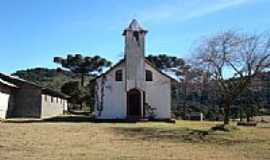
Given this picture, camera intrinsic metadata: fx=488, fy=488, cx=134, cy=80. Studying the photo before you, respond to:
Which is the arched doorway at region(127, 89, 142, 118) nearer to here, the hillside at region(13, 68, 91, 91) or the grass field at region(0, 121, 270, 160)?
the grass field at region(0, 121, 270, 160)

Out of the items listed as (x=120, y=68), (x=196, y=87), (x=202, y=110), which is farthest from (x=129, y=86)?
(x=202, y=110)

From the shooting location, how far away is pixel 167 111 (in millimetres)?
47188

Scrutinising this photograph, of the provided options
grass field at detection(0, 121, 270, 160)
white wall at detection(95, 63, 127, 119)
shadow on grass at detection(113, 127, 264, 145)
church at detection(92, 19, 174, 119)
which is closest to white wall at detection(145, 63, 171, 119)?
church at detection(92, 19, 174, 119)

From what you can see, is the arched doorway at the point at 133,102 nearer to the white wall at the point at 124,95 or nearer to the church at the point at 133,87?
the church at the point at 133,87

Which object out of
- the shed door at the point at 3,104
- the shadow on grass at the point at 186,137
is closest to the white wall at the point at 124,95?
the shed door at the point at 3,104

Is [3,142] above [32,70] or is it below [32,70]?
below

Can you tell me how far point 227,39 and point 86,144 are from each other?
17.1m

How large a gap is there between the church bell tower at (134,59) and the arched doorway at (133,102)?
2.05 feet

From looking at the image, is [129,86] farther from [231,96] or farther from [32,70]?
[32,70]

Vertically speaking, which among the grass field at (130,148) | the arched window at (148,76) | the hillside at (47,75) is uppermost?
the hillside at (47,75)

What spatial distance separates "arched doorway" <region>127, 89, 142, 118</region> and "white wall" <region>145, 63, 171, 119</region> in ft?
3.04

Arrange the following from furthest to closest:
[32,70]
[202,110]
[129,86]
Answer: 1. [32,70]
2. [202,110]
3. [129,86]

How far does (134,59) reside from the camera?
4669cm

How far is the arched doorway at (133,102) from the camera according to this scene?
46.7 metres
